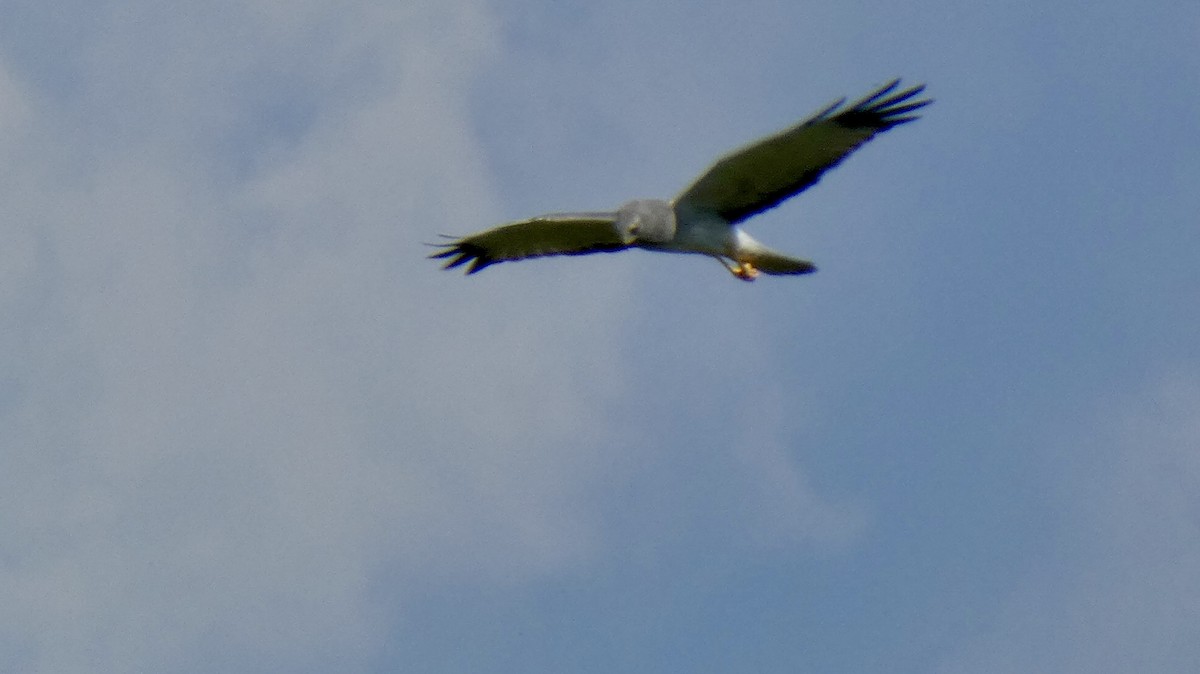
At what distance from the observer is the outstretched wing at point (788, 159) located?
63.4 ft

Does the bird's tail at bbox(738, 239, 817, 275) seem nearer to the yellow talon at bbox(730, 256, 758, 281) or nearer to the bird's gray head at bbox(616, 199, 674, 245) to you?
the yellow talon at bbox(730, 256, 758, 281)

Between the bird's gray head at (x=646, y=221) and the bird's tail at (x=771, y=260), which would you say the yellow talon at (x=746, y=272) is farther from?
the bird's gray head at (x=646, y=221)

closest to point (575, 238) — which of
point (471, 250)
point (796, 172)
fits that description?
point (471, 250)

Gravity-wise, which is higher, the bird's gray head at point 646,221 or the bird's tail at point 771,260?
the bird's gray head at point 646,221

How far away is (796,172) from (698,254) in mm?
1317

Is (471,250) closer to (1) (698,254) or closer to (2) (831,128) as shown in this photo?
(1) (698,254)

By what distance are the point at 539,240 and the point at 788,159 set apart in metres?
2.95

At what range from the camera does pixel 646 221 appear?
20.2 m

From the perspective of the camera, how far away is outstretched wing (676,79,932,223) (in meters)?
19.3

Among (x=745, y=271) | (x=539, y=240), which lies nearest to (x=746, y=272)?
(x=745, y=271)

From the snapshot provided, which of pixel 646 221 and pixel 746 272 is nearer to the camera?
pixel 646 221

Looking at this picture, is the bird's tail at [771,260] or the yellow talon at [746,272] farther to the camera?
the yellow talon at [746,272]

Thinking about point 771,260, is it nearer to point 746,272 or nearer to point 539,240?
point 746,272

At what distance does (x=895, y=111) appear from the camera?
19.4 m
